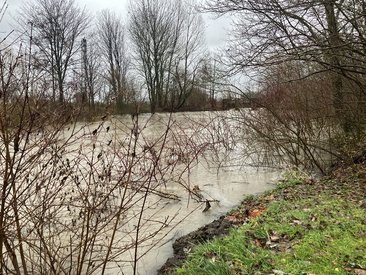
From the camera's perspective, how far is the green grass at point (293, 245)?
3.59m

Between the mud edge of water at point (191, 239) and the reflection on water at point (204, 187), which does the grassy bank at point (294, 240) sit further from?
the reflection on water at point (204, 187)

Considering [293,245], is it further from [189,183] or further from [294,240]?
[189,183]

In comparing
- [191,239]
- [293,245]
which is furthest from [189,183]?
[293,245]

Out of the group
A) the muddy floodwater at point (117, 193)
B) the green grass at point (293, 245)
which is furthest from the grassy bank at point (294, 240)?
the muddy floodwater at point (117, 193)

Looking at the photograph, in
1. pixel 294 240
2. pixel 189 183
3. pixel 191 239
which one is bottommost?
pixel 191 239

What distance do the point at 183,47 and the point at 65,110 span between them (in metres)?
35.5

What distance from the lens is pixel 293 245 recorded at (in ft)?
13.5

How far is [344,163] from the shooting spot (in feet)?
30.0

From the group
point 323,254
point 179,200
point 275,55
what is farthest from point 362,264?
point 275,55

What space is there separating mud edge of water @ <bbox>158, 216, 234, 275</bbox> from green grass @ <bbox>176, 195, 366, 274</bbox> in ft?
0.80

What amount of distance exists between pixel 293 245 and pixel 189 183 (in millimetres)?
4342

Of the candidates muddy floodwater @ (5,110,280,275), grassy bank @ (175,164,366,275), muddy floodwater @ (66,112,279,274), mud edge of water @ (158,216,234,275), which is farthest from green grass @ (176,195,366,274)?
muddy floodwater @ (66,112,279,274)

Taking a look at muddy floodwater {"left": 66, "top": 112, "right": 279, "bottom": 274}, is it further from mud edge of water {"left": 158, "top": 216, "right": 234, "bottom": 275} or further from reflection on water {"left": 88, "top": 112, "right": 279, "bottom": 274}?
mud edge of water {"left": 158, "top": 216, "right": 234, "bottom": 275}

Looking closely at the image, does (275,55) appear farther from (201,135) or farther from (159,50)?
(159,50)
